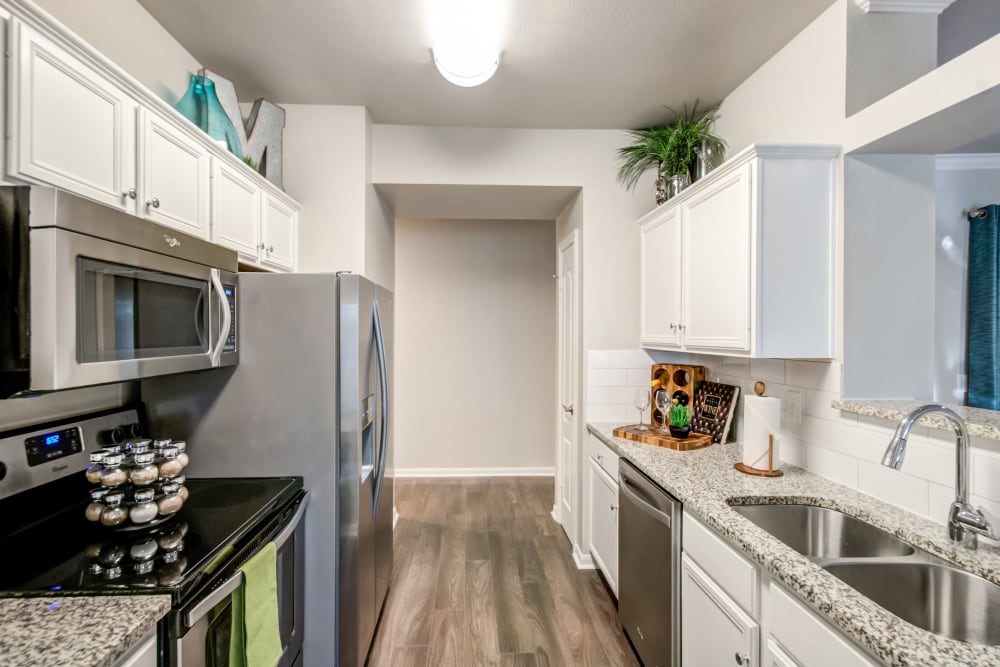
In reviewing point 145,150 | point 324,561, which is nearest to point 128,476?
point 324,561

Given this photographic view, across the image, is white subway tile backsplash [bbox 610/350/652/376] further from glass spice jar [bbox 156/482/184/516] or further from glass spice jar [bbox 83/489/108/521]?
glass spice jar [bbox 83/489/108/521]

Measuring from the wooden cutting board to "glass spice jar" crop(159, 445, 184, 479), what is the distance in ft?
6.25

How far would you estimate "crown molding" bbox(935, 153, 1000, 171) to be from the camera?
7.11ft

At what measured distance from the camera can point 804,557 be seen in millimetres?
1157

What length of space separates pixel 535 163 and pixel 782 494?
7.26 feet

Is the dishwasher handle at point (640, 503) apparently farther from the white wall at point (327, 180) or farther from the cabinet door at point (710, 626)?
the white wall at point (327, 180)

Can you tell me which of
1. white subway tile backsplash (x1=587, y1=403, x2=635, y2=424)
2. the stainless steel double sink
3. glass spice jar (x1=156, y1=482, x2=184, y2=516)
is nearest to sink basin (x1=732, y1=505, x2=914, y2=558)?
the stainless steel double sink

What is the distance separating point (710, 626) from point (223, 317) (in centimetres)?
187

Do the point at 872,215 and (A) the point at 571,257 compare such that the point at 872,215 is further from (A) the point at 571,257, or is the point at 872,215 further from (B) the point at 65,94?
(B) the point at 65,94

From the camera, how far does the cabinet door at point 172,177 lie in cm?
145

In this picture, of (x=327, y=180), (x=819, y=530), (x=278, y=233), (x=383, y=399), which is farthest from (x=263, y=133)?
(x=819, y=530)

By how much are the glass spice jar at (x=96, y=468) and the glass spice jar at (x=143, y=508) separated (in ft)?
0.32

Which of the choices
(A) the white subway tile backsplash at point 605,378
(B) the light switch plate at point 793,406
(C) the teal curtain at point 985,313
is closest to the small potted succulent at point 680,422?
(B) the light switch plate at point 793,406

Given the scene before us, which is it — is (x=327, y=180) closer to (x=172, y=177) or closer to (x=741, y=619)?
(x=172, y=177)
